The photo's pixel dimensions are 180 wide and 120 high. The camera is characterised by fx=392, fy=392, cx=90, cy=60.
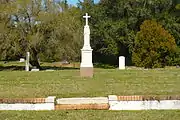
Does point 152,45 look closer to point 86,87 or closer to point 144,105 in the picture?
point 86,87

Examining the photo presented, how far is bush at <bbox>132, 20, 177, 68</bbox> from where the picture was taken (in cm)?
3597

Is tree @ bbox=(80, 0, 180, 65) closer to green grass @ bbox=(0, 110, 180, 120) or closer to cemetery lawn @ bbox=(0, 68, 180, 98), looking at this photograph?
cemetery lawn @ bbox=(0, 68, 180, 98)

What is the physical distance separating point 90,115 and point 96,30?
40.3 metres

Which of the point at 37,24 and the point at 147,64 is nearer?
the point at 37,24

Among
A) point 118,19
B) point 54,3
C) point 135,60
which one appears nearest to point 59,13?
point 54,3

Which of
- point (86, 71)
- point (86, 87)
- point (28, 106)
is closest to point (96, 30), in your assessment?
point (86, 71)

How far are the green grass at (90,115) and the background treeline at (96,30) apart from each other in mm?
23014

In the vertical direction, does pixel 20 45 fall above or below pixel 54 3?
below

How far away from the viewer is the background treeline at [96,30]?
3147 cm

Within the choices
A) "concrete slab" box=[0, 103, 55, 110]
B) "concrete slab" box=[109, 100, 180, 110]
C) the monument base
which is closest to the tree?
the monument base

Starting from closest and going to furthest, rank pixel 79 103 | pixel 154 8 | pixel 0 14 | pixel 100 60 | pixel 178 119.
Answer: pixel 178 119 → pixel 79 103 → pixel 0 14 → pixel 154 8 → pixel 100 60

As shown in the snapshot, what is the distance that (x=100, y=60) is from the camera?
180 feet

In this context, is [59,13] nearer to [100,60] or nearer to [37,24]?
[37,24]

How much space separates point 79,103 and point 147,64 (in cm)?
2772
